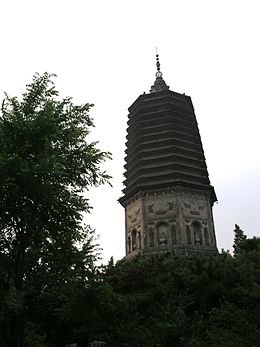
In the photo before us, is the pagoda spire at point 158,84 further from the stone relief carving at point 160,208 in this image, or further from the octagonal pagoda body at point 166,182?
the stone relief carving at point 160,208

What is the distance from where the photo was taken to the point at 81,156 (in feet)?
43.2

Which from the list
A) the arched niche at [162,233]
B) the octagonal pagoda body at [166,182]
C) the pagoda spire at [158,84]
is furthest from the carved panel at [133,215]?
the pagoda spire at [158,84]

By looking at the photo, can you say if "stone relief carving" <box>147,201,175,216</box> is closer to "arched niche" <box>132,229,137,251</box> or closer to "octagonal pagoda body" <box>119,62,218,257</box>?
"octagonal pagoda body" <box>119,62,218,257</box>

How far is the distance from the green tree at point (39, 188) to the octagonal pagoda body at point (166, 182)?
53.6ft

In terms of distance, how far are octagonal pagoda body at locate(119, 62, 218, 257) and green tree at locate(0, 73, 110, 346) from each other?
16.3m

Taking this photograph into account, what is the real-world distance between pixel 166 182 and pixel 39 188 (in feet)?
64.7

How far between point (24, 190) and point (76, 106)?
3.52 metres

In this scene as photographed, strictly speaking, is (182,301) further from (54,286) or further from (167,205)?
(167,205)

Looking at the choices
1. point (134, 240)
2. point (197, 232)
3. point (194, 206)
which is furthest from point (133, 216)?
point (197, 232)

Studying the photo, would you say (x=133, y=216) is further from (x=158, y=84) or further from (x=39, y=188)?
(x=39, y=188)

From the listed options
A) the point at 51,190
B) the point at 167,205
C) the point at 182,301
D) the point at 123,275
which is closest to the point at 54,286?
the point at 51,190

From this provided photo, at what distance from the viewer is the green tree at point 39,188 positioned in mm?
11234

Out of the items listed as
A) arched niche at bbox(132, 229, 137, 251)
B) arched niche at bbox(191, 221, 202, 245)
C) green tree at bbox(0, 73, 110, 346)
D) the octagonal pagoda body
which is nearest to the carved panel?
the octagonal pagoda body

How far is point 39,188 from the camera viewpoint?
451 inches
